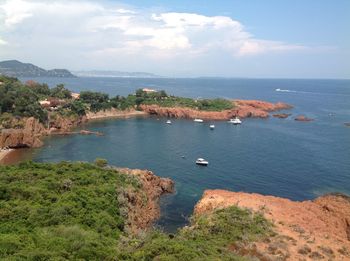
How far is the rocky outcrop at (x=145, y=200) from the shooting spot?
4369cm

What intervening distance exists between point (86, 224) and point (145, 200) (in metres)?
14.7

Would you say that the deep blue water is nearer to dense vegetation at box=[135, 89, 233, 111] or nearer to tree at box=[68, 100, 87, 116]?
tree at box=[68, 100, 87, 116]

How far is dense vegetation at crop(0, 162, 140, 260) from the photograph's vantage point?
2539 cm

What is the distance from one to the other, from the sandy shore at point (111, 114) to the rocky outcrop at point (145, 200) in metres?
73.7

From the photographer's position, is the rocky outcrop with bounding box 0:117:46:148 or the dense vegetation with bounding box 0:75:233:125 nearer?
the rocky outcrop with bounding box 0:117:46:148

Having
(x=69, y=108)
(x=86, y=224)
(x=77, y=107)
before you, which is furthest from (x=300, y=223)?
(x=69, y=108)

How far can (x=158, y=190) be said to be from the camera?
54.9 metres

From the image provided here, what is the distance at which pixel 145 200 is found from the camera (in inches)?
1919

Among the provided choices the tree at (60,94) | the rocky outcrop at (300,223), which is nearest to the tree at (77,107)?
the tree at (60,94)

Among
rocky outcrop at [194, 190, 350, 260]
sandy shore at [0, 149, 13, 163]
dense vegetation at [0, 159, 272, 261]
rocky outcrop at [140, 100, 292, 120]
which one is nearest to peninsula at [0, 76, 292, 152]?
rocky outcrop at [140, 100, 292, 120]

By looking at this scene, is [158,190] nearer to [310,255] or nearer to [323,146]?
[310,255]

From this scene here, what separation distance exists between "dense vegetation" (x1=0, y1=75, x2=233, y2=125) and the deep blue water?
9.52 metres

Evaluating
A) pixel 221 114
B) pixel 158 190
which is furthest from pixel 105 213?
pixel 221 114

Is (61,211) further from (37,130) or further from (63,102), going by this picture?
(63,102)
